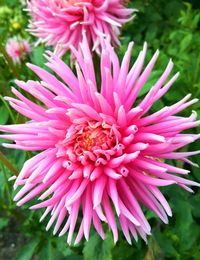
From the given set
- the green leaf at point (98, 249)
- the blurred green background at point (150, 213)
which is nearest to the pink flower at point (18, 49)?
the blurred green background at point (150, 213)

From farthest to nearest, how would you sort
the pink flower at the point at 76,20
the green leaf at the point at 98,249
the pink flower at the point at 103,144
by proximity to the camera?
the pink flower at the point at 76,20 < the green leaf at the point at 98,249 < the pink flower at the point at 103,144

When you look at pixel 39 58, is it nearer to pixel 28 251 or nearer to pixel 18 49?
pixel 18 49

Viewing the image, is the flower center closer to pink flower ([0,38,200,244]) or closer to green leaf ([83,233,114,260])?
pink flower ([0,38,200,244])

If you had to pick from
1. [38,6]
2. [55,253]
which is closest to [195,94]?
[38,6]

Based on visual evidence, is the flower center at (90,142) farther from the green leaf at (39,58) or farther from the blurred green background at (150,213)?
the green leaf at (39,58)

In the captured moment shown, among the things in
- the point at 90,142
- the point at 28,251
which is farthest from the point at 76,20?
the point at 28,251

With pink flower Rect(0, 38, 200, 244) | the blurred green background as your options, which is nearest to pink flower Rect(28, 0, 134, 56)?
the blurred green background

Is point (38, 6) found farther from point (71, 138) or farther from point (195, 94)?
point (71, 138)
